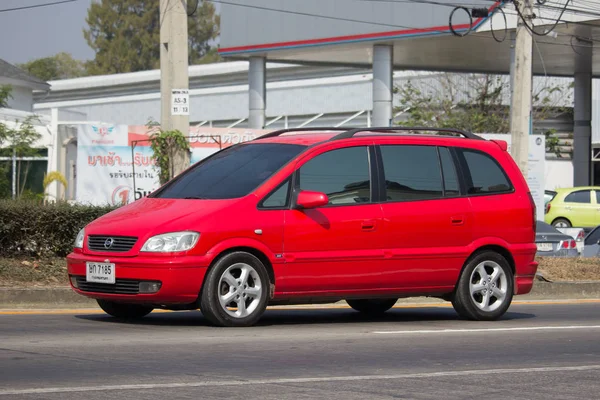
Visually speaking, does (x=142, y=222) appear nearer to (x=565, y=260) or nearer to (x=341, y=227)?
(x=341, y=227)

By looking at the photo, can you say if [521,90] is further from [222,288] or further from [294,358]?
[294,358]

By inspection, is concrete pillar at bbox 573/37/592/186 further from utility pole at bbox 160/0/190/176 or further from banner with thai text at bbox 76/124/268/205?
utility pole at bbox 160/0/190/176

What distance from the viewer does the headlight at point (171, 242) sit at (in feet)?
32.0

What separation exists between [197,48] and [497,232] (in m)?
98.7

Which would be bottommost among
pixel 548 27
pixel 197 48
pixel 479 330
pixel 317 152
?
pixel 479 330

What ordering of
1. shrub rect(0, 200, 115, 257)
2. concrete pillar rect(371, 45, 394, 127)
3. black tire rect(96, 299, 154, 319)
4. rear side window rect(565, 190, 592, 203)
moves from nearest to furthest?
black tire rect(96, 299, 154, 319) < shrub rect(0, 200, 115, 257) < concrete pillar rect(371, 45, 394, 127) < rear side window rect(565, 190, 592, 203)

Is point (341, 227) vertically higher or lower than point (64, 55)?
lower

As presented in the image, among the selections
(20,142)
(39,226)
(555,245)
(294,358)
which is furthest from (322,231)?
(20,142)

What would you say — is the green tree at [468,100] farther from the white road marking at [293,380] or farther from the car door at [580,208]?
the white road marking at [293,380]

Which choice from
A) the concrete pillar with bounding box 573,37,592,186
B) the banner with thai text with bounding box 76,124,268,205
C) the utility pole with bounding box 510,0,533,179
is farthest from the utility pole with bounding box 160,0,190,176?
the concrete pillar with bounding box 573,37,592,186

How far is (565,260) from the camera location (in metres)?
18.1

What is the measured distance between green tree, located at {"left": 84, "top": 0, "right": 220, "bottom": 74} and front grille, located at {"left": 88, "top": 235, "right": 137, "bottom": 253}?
Answer: 92432 millimetres

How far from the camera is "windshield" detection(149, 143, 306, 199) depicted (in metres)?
10.5

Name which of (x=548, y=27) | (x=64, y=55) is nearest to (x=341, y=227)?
(x=548, y=27)
